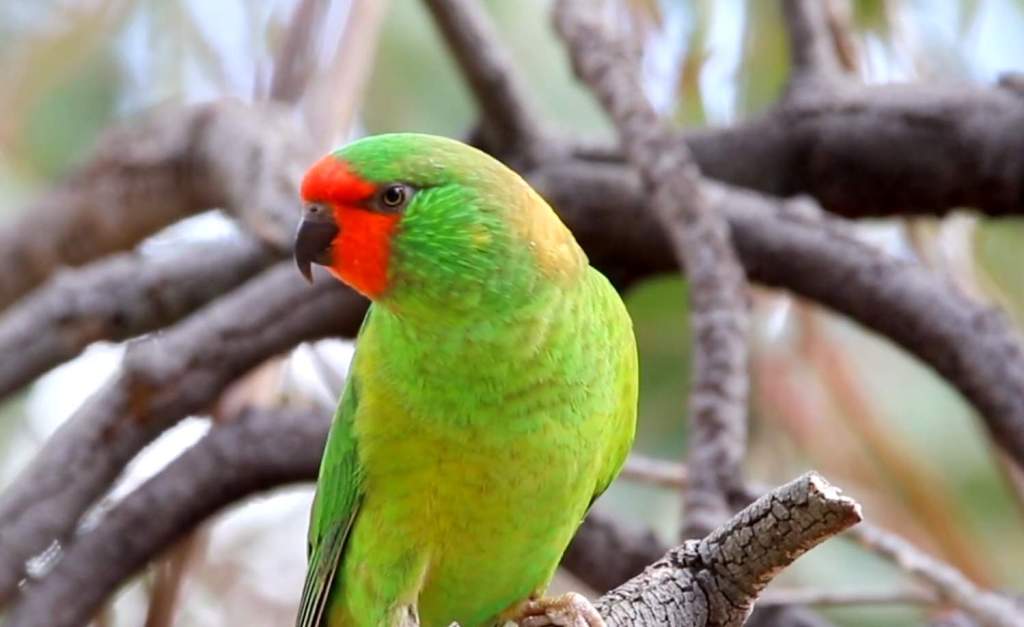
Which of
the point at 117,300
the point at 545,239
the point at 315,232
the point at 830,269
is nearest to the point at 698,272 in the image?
the point at 830,269

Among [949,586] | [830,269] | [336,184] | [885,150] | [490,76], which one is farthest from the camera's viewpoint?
[490,76]

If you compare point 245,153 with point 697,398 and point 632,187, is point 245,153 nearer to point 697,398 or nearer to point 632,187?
point 632,187

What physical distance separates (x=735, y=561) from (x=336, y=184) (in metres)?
0.56

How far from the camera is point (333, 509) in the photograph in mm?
1606

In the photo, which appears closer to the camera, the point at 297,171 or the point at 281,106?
the point at 297,171

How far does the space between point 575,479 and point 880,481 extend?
6.99ft

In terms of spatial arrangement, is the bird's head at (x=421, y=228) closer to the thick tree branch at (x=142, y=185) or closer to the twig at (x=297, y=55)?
the thick tree branch at (x=142, y=185)

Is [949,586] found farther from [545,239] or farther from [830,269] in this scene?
[545,239]

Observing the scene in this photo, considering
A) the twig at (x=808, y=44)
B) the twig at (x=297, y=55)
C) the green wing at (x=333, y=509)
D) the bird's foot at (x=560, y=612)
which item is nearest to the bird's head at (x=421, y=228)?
the green wing at (x=333, y=509)

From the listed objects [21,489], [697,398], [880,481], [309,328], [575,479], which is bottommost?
[880,481]

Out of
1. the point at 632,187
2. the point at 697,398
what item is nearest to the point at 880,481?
the point at 632,187

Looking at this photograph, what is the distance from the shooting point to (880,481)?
135 inches

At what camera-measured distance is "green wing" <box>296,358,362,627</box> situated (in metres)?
1.57

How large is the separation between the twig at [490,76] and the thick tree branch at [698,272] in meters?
0.18
